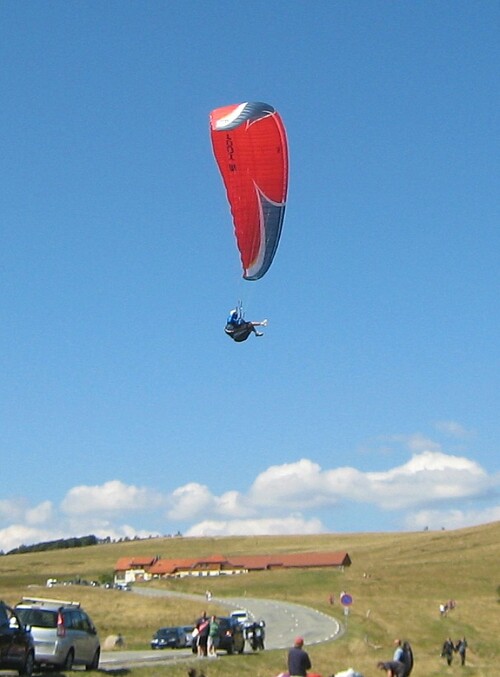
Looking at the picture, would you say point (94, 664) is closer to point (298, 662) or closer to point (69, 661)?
point (69, 661)

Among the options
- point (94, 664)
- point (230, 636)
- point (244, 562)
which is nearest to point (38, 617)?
point (94, 664)

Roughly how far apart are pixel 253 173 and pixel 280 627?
36473 millimetres

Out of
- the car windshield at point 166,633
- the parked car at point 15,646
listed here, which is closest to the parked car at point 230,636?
the car windshield at point 166,633

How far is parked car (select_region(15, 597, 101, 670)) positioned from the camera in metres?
23.7

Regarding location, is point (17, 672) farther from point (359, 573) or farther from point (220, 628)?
point (359, 573)

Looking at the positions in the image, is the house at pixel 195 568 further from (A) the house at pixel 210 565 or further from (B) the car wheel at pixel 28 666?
(B) the car wheel at pixel 28 666

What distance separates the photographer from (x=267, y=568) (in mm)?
157875

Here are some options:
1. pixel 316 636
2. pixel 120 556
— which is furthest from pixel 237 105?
pixel 120 556

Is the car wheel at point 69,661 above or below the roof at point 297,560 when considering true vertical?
below

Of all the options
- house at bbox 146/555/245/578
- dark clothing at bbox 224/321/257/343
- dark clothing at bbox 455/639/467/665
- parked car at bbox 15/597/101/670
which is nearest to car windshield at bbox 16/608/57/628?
parked car at bbox 15/597/101/670

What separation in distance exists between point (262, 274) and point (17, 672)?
1460 centimetres

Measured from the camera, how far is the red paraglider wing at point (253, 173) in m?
31.3

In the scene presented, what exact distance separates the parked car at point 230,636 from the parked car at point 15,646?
56.7ft

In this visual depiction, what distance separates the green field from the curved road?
145 centimetres
